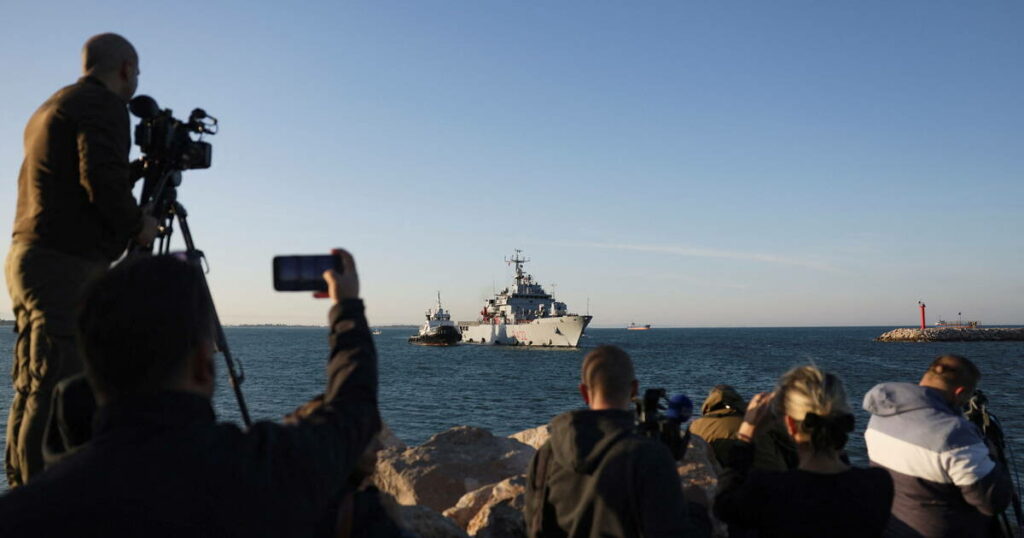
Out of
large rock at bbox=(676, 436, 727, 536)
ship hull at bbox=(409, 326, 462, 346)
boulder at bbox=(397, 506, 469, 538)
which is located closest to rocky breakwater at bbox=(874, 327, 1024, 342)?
ship hull at bbox=(409, 326, 462, 346)

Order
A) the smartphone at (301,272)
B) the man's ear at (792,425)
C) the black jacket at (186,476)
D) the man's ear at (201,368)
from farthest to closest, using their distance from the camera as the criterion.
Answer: the man's ear at (792,425) → the smartphone at (301,272) → the man's ear at (201,368) → the black jacket at (186,476)

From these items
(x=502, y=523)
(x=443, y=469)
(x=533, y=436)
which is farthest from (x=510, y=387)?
(x=502, y=523)

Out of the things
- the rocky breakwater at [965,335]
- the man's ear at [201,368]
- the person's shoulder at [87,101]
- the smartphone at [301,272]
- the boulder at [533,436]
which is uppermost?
the person's shoulder at [87,101]

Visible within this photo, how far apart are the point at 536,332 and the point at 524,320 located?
225 inches

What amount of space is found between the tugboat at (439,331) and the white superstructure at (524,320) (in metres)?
2.80

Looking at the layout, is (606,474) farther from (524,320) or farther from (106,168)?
(524,320)

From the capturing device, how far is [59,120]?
2.69 meters

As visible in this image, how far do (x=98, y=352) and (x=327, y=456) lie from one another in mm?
468

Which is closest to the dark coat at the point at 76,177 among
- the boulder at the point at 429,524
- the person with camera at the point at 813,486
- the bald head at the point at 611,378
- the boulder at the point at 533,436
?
the bald head at the point at 611,378

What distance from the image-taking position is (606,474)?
2742 millimetres

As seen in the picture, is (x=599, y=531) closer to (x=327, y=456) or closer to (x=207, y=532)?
(x=327, y=456)

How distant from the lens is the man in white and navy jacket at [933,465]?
10.9 ft

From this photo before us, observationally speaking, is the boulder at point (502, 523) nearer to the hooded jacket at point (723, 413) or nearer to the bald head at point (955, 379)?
the hooded jacket at point (723, 413)

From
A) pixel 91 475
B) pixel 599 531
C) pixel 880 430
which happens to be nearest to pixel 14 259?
pixel 91 475
